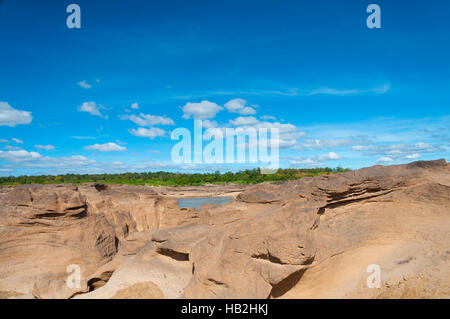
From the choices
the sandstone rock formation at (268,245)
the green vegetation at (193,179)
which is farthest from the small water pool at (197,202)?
the sandstone rock formation at (268,245)

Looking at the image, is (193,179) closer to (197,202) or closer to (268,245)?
(197,202)

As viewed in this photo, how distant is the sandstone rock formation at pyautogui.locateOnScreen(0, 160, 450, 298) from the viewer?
20.6ft

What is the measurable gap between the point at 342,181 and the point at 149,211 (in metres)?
8.59

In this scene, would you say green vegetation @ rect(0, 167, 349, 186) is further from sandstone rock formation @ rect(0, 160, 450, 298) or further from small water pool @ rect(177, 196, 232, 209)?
sandstone rock formation @ rect(0, 160, 450, 298)

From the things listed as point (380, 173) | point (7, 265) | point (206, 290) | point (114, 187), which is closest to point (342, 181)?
point (380, 173)

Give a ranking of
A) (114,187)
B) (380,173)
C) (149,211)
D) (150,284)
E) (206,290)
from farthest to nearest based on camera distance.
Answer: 1. (114,187)
2. (149,211)
3. (380,173)
4. (150,284)
5. (206,290)

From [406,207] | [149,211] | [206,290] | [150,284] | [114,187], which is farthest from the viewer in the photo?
[114,187]

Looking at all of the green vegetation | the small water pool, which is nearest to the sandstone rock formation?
the small water pool

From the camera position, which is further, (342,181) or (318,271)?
(342,181)

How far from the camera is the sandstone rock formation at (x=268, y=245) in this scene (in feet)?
20.6

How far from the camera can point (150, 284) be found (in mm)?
6980

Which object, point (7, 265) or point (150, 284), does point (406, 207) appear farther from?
point (7, 265)

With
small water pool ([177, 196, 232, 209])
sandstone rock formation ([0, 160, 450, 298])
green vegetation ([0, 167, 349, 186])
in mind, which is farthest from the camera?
green vegetation ([0, 167, 349, 186])

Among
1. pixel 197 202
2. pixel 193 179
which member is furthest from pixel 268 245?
pixel 193 179
